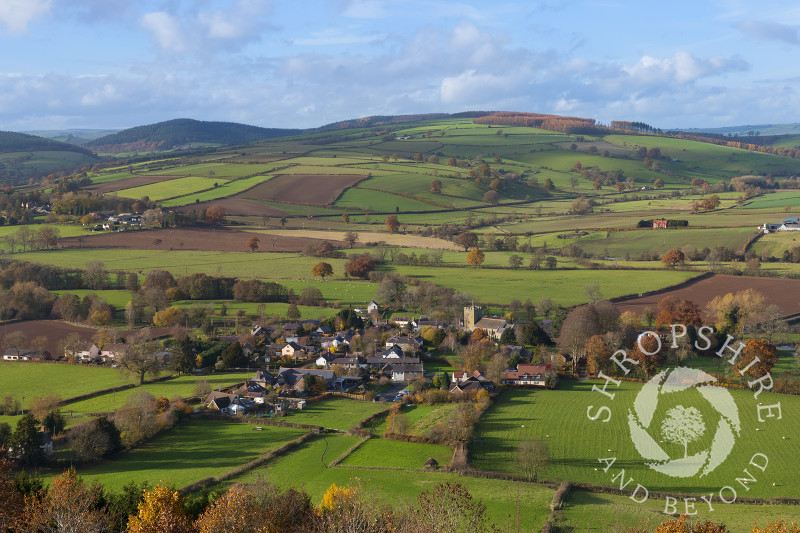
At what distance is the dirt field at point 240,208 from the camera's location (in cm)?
10150

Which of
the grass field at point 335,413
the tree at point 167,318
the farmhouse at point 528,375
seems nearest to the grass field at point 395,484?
the grass field at point 335,413

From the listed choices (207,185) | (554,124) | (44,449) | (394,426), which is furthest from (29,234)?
(554,124)

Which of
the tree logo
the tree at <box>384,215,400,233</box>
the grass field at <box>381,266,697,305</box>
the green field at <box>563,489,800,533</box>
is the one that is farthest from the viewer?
the tree at <box>384,215,400,233</box>

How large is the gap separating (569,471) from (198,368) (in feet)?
90.8

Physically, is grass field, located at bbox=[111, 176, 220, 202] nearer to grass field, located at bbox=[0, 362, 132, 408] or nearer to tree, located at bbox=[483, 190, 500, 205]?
tree, located at bbox=[483, 190, 500, 205]

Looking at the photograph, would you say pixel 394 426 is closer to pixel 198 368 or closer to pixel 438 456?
pixel 438 456

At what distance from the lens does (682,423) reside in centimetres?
3675

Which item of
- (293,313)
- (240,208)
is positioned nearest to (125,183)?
(240,208)

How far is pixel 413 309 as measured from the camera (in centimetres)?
6156

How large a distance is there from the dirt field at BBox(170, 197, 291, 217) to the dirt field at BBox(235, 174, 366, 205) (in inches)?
162

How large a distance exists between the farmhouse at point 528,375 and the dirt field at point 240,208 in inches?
2566

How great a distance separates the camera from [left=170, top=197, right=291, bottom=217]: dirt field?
102 meters

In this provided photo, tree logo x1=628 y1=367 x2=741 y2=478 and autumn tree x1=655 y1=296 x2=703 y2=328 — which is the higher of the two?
autumn tree x1=655 y1=296 x2=703 y2=328

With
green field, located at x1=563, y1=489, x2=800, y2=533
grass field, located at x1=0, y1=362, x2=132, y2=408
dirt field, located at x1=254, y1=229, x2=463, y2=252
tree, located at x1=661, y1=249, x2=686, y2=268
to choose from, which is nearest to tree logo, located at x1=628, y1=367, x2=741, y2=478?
green field, located at x1=563, y1=489, x2=800, y2=533
